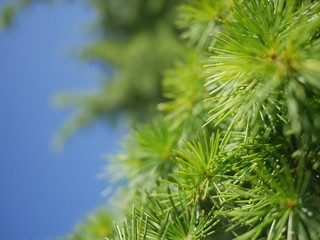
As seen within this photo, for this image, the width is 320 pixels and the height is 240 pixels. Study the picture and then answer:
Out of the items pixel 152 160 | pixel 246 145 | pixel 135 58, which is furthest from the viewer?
pixel 135 58

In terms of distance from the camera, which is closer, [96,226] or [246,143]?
[246,143]

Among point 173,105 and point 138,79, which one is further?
point 138,79

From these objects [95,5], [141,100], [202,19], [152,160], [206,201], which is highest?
[95,5]

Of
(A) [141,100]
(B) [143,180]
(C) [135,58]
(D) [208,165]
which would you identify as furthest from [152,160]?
(A) [141,100]

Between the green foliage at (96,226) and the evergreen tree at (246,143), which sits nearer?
the evergreen tree at (246,143)

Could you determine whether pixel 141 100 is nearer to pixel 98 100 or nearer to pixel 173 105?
pixel 98 100

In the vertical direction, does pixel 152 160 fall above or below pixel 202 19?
below

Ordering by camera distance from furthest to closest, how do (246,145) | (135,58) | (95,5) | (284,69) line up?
(95,5)
(135,58)
(246,145)
(284,69)

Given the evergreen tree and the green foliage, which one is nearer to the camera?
the evergreen tree
